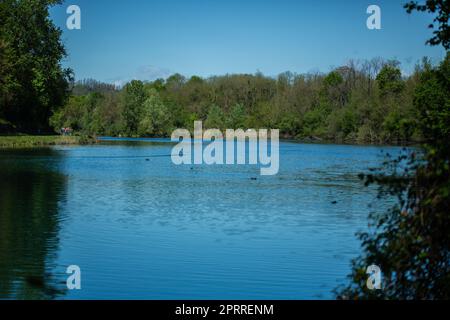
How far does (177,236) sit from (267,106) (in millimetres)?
107573

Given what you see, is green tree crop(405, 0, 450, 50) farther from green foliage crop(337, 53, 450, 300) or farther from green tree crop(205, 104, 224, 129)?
green tree crop(205, 104, 224, 129)

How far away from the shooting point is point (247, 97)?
454 feet

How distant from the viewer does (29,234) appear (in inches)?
674

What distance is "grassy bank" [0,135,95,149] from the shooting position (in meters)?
62.1

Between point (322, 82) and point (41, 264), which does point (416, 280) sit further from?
point (322, 82)

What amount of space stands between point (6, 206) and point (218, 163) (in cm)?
2850

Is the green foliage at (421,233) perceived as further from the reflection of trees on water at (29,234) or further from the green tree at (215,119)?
the green tree at (215,119)

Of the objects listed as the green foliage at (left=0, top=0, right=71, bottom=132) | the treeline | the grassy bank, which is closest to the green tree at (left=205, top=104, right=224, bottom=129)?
the treeline

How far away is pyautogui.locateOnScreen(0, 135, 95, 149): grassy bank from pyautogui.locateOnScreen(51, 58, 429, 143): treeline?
24.6 meters

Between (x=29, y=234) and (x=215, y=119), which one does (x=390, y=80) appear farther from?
(x=29, y=234)

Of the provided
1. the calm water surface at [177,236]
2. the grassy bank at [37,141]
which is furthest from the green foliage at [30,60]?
the calm water surface at [177,236]

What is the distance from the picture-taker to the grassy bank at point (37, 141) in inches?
2445
